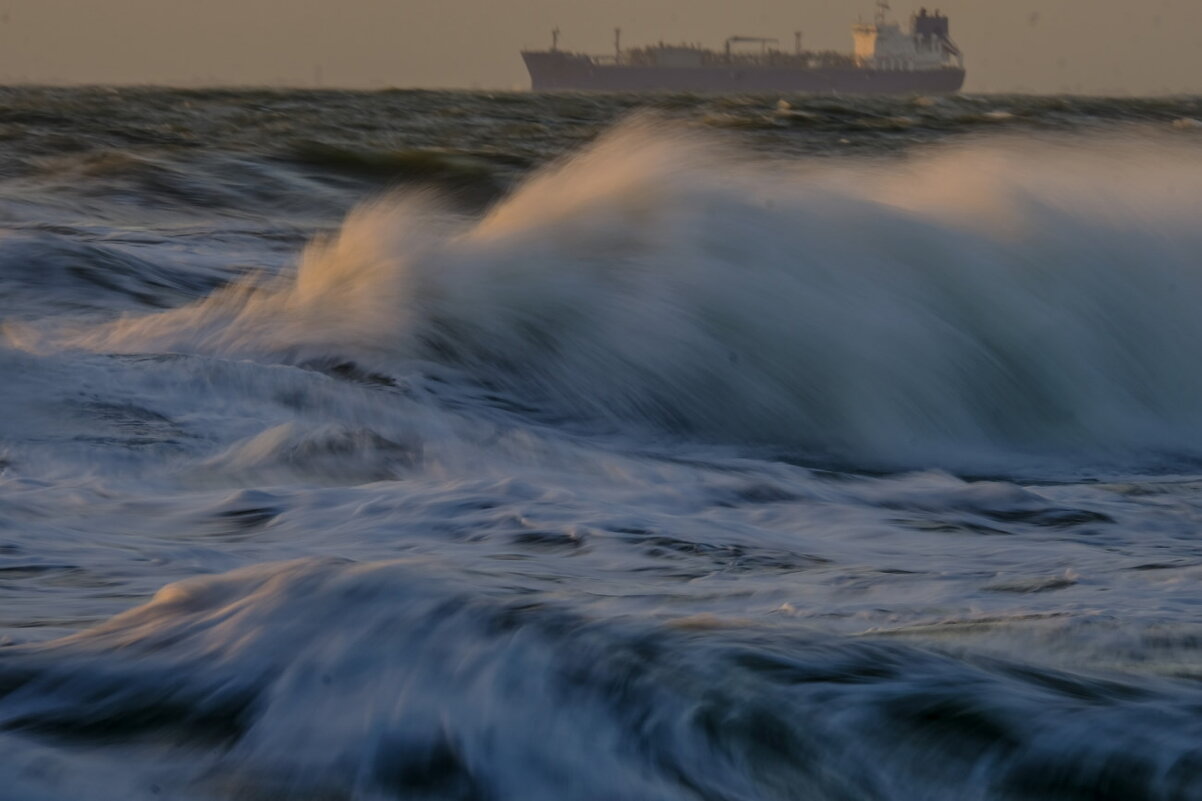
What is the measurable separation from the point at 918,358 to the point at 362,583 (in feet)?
11.9

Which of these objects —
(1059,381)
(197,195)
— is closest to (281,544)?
(1059,381)

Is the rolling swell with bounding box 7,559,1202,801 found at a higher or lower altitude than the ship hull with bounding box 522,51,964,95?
higher

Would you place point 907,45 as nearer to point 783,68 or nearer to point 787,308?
point 783,68

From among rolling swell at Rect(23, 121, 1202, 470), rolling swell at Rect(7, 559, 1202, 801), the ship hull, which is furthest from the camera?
the ship hull

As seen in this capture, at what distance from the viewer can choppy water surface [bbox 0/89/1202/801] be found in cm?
197

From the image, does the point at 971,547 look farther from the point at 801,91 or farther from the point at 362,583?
the point at 801,91

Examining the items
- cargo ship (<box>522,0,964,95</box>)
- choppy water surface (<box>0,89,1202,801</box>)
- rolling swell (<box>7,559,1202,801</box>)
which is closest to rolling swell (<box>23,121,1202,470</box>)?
choppy water surface (<box>0,89,1202,801</box>)

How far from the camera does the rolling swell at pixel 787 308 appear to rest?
5.18m

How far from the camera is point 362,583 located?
227cm

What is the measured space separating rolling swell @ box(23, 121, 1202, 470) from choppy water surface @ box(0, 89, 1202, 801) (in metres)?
0.02

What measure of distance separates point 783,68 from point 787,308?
301 feet

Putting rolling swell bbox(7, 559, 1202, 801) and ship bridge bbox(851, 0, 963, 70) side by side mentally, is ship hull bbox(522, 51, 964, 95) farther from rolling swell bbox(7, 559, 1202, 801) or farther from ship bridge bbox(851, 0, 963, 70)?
rolling swell bbox(7, 559, 1202, 801)

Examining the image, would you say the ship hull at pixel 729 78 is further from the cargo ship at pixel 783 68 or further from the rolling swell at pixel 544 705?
the rolling swell at pixel 544 705

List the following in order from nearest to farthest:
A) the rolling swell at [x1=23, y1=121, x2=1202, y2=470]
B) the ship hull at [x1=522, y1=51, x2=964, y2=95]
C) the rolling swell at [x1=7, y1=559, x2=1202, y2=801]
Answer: the rolling swell at [x1=7, y1=559, x2=1202, y2=801] → the rolling swell at [x1=23, y1=121, x2=1202, y2=470] → the ship hull at [x1=522, y1=51, x2=964, y2=95]
